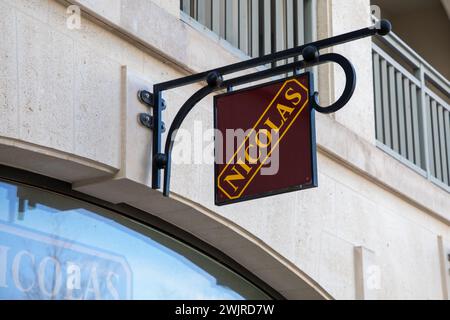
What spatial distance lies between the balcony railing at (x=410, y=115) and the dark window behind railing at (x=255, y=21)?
1.17 m

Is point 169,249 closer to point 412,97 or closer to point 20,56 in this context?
point 20,56

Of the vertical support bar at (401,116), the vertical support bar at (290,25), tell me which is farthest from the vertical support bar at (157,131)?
the vertical support bar at (401,116)

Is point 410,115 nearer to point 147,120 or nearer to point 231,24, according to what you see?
point 231,24

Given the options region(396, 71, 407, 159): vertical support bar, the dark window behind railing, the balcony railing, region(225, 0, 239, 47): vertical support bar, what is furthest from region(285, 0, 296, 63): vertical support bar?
region(396, 71, 407, 159): vertical support bar

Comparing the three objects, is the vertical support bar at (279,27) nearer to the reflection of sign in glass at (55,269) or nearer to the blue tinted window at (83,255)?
the blue tinted window at (83,255)

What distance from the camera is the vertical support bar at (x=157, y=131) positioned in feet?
19.0

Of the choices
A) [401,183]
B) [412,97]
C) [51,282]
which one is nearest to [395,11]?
[412,97]

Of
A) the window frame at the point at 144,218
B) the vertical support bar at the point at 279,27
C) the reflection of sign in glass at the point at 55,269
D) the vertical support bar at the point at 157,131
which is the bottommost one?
the reflection of sign in glass at the point at 55,269

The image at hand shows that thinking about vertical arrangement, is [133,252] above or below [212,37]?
below

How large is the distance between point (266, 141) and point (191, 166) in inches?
33.5

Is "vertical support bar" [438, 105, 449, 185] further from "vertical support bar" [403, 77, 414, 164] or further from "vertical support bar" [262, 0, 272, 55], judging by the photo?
"vertical support bar" [262, 0, 272, 55]

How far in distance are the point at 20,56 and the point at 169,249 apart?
1904 mm

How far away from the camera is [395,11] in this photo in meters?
13.0
